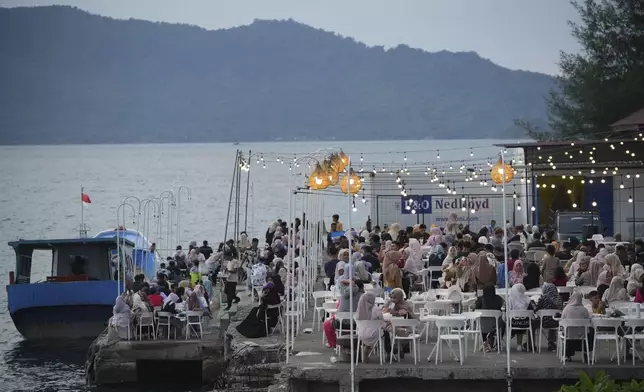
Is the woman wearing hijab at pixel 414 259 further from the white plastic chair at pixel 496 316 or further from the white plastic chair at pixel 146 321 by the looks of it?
the white plastic chair at pixel 496 316

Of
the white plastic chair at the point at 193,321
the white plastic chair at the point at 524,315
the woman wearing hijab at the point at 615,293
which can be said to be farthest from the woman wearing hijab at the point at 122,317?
the woman wearing hijab at the point at 615,293

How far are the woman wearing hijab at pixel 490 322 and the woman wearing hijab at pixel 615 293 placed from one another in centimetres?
183

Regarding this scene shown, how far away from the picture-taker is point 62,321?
113 feet

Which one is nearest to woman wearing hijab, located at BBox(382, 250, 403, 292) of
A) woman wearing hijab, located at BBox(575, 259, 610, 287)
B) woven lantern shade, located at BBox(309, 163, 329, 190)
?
woman wearing hijab, located at BBox(575, 259, 610, 287)

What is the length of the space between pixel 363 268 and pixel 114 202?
102 metres

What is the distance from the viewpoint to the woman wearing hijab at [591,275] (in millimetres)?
22578

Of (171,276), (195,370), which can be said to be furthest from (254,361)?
(171,276)

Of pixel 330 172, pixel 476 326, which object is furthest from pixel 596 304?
pixel 330 172

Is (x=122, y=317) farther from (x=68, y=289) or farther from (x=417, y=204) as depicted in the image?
(x=417, y=204)

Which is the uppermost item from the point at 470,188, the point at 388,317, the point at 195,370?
the point at 470,188

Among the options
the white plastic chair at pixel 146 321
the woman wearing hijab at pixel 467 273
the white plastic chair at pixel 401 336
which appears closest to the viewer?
the white plastic chair at pixel 401 336

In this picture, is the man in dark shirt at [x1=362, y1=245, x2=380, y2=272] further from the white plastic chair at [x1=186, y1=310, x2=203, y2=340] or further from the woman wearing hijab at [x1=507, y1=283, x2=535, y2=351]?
the woman wearing hijab at [x1=507, y1=283, x2=535, y2=351]

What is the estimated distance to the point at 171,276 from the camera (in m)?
33.2

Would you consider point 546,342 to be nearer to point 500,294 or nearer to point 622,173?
point 500,294
